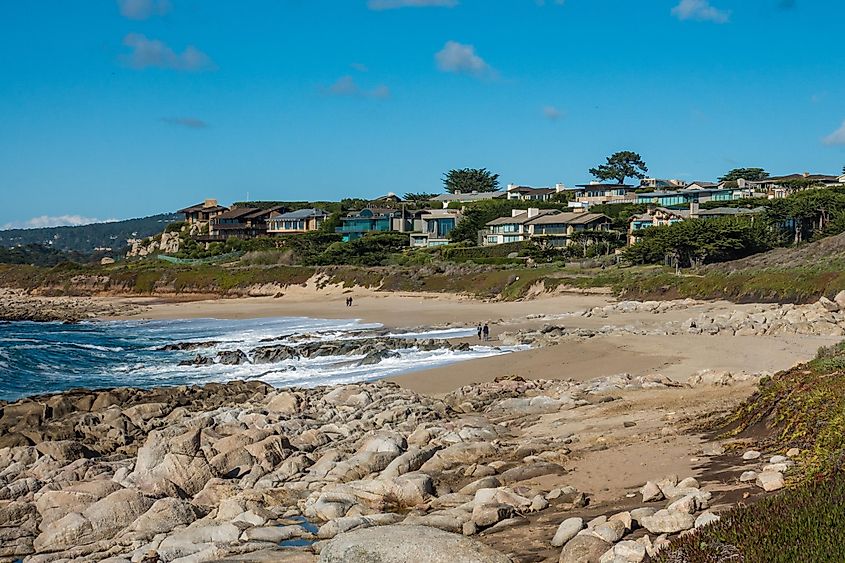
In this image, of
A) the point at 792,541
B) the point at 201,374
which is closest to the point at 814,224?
the point at 201,374

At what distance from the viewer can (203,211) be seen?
116688mm

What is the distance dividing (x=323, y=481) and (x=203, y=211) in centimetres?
10838

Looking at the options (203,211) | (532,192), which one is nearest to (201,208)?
(203,211)

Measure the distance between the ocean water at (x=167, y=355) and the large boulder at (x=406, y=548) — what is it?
16.8 metres

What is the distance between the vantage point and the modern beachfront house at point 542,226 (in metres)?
80.5

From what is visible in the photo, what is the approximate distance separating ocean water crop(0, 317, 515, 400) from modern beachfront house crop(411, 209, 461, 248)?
39374mm

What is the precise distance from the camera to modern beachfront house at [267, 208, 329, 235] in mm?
103312

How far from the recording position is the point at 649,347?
2672cm

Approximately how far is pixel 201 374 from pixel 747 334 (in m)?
18.3

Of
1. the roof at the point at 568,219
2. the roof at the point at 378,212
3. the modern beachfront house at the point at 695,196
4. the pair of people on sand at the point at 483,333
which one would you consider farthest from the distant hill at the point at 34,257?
the pair of people on sand at the point at 483,333

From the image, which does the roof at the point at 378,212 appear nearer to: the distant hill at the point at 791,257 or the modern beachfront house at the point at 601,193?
the modern beachfront house at the point at 601,193

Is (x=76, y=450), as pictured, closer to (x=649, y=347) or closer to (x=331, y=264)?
(x=649, y=347)

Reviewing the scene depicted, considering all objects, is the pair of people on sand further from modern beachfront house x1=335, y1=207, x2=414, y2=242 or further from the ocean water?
→ modern beachfront house x1=335, y1=207, x2=414, y2=242

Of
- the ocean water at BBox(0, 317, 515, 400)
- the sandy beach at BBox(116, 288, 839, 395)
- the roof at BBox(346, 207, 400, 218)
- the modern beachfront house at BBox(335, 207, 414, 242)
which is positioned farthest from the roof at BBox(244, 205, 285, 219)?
the ocean water at BBox(0, 317, 515, 400)
